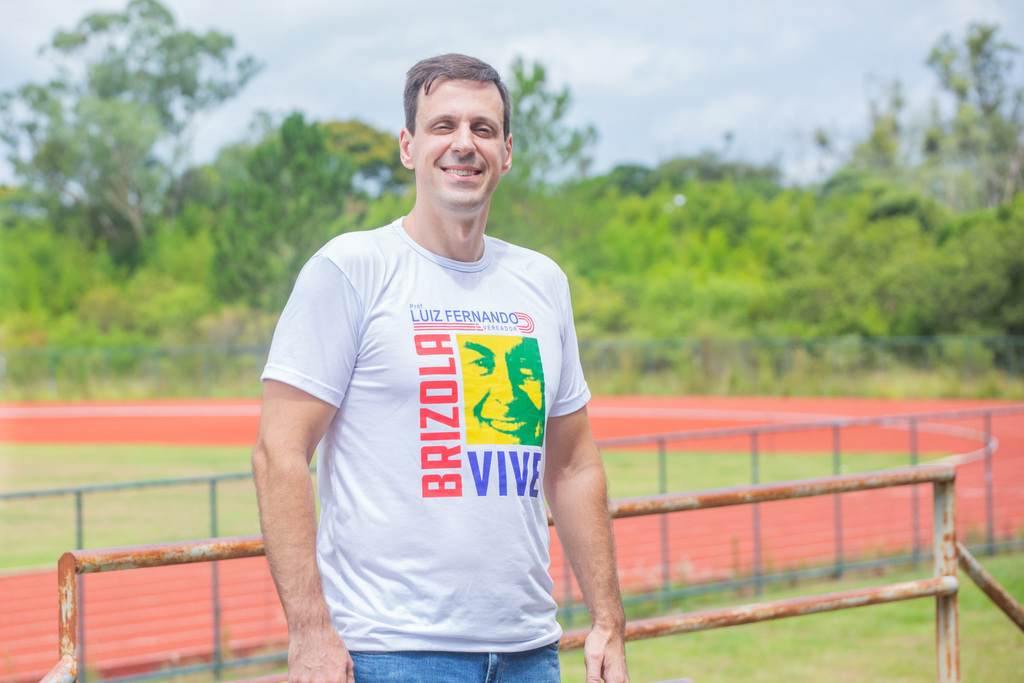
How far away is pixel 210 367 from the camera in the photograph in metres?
34.3

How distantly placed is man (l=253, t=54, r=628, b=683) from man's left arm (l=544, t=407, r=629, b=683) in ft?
0.46

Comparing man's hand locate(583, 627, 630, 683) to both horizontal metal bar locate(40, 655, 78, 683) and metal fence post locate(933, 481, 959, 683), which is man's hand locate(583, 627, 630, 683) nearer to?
horizontal metal bar locate(40, 655, 78, 683)

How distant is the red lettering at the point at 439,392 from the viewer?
1.87 meters

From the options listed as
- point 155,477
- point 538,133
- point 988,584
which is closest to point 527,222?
point 538,133

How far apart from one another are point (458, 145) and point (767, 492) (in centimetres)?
130

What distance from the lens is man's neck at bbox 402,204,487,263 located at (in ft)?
6.67

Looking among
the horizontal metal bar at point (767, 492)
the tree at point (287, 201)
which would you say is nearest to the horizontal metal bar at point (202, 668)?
the horizontal metal bar at point (767, 492)

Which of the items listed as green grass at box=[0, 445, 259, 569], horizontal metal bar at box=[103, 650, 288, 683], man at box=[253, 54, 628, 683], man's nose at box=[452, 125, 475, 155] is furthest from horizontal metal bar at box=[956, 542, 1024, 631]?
green grass at box=[0, 445, 259, 569]

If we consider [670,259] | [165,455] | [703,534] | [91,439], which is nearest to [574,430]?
[703,534]

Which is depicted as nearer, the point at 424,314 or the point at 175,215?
the point at 424,314

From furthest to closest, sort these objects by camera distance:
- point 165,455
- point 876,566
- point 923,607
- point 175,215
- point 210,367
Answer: point 175,215
point 210,367
point 165,455
point 876,566
point 923,607

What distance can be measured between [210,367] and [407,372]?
33905 millimetres

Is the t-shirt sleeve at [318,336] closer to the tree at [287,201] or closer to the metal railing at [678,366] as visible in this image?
the metal railing at [678,366]

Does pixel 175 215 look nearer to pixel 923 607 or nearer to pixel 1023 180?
pixel 1023 180
